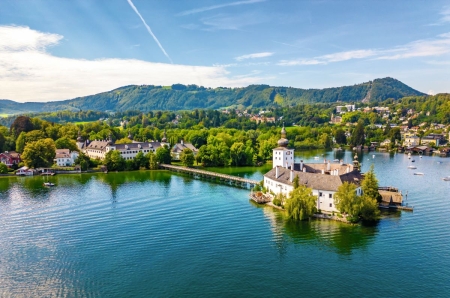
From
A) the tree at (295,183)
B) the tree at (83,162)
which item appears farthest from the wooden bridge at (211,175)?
the tree at (83,162)

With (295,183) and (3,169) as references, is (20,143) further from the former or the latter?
(295,183)

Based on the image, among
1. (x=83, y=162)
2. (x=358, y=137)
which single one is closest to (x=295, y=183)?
(x=83, y=162)

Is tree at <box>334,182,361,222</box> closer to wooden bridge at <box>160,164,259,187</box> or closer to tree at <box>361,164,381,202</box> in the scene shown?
tree at <box>361,164,381,202</box>

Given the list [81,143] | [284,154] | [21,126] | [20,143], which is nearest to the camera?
[284,154]

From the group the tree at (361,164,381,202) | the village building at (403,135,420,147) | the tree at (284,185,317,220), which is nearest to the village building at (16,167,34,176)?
the tree at (284,185,317,220)

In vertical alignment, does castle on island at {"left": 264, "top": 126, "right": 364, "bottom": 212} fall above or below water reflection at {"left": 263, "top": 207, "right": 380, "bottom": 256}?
above

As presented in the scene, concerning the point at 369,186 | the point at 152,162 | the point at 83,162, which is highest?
the point at 369,186

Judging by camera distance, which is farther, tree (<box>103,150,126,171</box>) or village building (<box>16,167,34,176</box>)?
tree (<box>103,150,126,171</box>)

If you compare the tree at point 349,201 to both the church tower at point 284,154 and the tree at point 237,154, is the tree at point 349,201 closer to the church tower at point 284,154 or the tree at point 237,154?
the church tower at point 284,154
